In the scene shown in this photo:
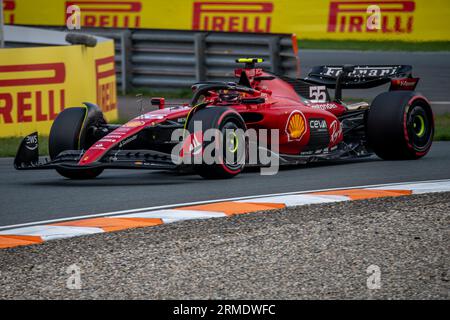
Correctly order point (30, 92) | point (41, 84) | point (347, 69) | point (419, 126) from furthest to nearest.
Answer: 1. point (41, 84)
2. point (30, 92)
3. point (347, 69)
4. point (419, 126)

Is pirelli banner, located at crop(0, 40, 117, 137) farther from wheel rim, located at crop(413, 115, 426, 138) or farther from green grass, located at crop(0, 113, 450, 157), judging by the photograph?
wheel rim, located at crop(413, 115, 426, 138)

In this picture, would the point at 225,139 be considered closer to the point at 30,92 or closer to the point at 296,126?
the point at 296,126

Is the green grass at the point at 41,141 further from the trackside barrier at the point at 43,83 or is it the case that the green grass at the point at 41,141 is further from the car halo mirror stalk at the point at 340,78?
A: the car halo mirror stalk at the point at 340,78

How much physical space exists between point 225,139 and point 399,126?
2.24m

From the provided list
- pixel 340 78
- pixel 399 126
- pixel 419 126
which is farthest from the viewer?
pixel 340 78

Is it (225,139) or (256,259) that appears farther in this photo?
(225,139)

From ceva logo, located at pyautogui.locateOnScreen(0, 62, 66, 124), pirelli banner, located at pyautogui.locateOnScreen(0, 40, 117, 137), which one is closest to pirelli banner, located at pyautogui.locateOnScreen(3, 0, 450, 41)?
pirelli banner, located at pyautogui.locateOnScreen(0, 40, 117, 137)

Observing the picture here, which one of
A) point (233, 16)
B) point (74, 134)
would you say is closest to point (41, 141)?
point (74, 134)

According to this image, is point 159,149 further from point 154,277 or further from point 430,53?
point 430,53

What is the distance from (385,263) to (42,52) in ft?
28.5

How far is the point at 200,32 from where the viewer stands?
20.8m

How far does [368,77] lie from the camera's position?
12.7 metres

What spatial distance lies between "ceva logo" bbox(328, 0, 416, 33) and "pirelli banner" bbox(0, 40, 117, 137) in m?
9.89

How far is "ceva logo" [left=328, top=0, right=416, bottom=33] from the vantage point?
24.1 metres
